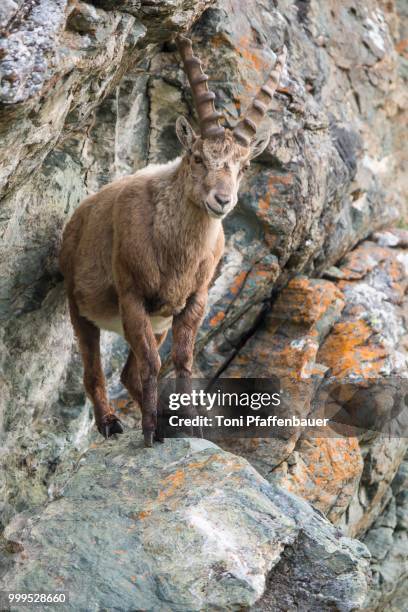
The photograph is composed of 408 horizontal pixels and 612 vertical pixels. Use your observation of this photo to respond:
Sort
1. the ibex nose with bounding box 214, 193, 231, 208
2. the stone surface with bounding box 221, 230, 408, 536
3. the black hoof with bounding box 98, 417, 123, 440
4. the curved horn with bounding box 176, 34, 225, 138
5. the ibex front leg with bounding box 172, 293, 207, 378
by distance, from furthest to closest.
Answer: the stone surface with bounding box 221, 230, 408, 536, the black hoof with bounding box 98, 417, 123, 440, the curved horn with bounding box 176, 34, 225, 138, the ibex front leg with bounding box 172, 293, 207, 378, the ibex nose with bounding box 214, 193, 231, 208

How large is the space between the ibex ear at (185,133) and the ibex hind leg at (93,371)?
6.34ft

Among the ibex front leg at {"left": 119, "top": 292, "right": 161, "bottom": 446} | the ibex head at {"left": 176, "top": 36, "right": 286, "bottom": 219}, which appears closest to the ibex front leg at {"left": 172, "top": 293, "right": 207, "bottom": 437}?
the ibex front leg at {"left": 119, "top": 292, "right": 161, "bottom": 446}

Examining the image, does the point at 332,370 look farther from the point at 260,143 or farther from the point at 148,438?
the point at 148,438

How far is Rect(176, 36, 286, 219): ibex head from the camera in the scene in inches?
280

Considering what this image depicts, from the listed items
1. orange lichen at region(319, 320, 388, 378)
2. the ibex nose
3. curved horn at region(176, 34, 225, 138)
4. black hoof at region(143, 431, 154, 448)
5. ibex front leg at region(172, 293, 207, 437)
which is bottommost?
orange lichen at region(319, 320, 388, 378)

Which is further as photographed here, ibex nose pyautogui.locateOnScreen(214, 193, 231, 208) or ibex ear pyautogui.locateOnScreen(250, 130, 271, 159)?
ibex ear pyautogui.locateOnScreen(250, 130, 271, 159)

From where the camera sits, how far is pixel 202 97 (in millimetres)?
7652

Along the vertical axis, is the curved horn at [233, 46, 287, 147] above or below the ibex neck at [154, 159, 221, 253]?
above

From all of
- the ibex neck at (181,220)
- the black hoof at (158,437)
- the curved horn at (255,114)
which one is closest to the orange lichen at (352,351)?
the ibex neck at (181,220)

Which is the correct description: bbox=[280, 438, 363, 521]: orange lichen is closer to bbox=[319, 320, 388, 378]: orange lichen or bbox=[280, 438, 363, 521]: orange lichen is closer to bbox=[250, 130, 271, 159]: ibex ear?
bbox=[319, 320, 388, 378]: orange lichen

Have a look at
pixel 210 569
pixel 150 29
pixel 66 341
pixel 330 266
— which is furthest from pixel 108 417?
pixel 330 266

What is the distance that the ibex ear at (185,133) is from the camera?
761 centimetres

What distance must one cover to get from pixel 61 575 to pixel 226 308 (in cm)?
482

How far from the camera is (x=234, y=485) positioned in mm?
6121
